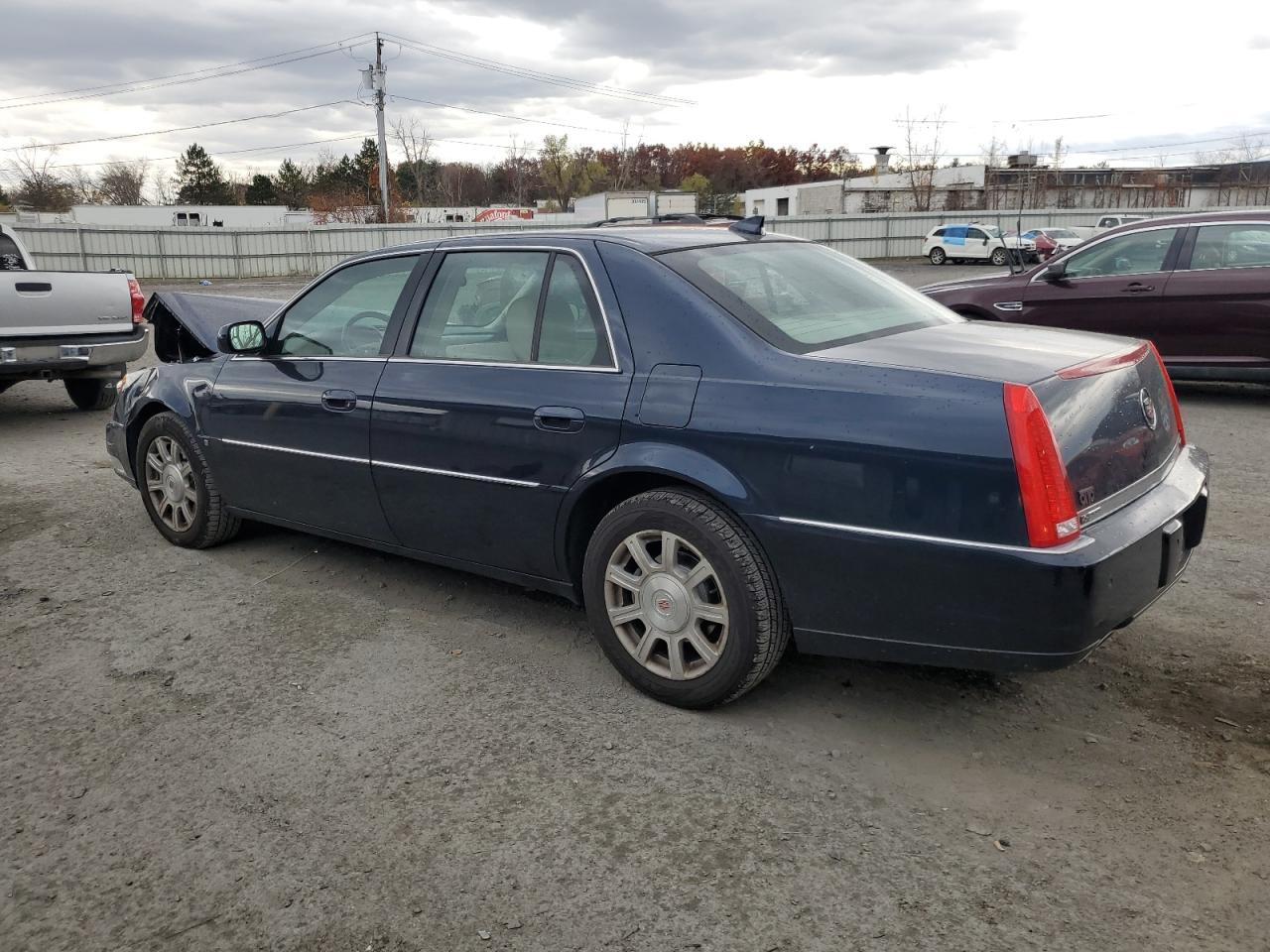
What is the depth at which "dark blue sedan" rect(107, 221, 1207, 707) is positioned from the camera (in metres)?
2.84

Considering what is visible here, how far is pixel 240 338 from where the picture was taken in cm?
481

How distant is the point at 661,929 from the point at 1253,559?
3.73 meters

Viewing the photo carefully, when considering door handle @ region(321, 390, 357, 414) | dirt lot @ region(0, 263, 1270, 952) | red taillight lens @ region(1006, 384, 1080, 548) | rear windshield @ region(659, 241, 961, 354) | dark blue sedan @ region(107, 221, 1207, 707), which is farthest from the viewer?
→ door handle @ region(321, 390, 357, 414)

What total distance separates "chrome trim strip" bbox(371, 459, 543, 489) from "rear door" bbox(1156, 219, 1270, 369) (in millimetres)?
7116

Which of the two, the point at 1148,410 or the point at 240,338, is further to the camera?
the point at 240,338

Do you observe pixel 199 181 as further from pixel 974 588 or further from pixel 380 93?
pixel 974 588

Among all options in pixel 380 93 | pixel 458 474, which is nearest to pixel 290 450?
pixel 458 474

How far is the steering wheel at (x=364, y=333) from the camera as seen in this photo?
442cm

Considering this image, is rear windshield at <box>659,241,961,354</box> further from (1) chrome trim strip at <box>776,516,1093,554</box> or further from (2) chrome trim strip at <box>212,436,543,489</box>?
(2) chrome trim strip at <box>212,436,543,489</box>

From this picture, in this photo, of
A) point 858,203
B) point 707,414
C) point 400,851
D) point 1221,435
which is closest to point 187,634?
point 400,851

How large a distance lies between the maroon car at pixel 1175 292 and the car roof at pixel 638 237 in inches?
225

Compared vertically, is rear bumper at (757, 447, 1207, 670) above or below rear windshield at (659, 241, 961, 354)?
below

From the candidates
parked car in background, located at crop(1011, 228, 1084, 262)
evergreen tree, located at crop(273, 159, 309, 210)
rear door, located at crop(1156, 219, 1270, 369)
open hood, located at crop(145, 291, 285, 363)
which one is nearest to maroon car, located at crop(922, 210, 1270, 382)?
rear door, located at crop(1156, 219, 1270, 369)

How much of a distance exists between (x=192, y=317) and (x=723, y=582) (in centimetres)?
423
